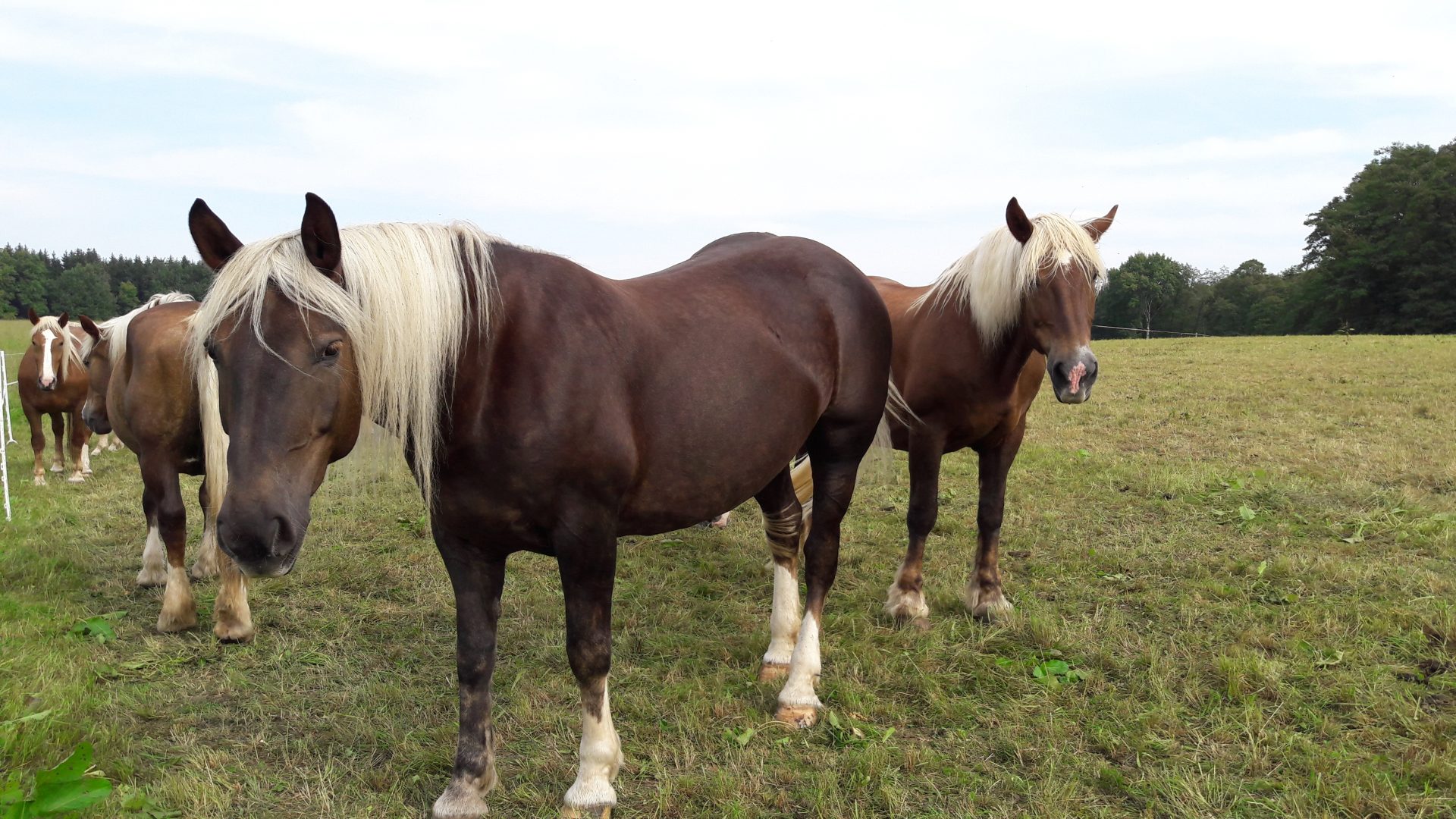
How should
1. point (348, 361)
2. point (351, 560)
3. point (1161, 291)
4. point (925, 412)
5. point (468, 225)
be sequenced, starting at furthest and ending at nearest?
point (1161, 291), point (351, 560), point (925, 412), point (468, 225), point (348, 361)

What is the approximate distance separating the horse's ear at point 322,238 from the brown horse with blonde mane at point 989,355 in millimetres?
3262

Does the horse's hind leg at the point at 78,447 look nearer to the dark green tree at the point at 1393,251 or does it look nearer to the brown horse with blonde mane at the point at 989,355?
the brown horse with blonde mane at the point at 989,355

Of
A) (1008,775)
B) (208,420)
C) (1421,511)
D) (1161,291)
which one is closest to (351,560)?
(208,420)

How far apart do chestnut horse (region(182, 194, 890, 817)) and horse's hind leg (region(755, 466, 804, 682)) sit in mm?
349

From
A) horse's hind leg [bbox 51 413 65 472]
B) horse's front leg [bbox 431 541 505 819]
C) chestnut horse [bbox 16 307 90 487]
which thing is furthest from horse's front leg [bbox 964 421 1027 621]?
horse's hind leg [bbox 51 413 65 472]

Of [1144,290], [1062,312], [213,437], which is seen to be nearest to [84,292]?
[213,437]

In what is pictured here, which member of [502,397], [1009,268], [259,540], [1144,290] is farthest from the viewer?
[1144,290]

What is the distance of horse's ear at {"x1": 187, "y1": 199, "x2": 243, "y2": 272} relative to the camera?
2.23m

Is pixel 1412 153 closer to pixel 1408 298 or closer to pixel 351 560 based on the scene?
pixel 1408 298

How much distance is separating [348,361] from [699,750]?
2.06m

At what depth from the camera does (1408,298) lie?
42500 mm

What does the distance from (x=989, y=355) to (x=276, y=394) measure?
3.62m

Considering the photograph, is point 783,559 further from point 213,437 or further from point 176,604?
point 176,604

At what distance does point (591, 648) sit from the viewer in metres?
2.76
